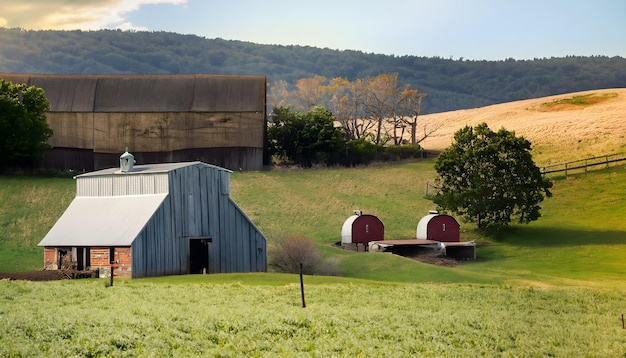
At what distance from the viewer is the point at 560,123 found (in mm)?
108125

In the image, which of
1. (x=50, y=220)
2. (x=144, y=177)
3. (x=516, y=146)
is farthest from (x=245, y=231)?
(x=516, y=146)

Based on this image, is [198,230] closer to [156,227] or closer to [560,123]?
[156,227]

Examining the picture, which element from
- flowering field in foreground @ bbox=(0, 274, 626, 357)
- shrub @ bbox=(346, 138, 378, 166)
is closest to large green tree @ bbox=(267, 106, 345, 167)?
shrub @ bbox=(346, 138, 378, 166)

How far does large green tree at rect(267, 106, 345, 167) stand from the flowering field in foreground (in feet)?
178

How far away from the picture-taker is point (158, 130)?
3401 inches

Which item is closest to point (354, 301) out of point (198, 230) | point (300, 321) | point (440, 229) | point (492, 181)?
point (300, 321)

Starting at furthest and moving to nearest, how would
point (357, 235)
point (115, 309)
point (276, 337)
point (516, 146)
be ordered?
point (516, 146) → point (357, 235) → point (115, 309) → point (276, 337)

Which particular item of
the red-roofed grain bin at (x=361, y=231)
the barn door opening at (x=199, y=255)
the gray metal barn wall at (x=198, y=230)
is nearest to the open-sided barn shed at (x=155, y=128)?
the red-roofed grain bin at (x=361, y=231)

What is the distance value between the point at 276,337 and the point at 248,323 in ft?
5.91

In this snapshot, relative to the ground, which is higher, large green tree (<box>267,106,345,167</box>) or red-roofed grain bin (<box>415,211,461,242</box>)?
large green tree (<box>267,106,345,167</box>)

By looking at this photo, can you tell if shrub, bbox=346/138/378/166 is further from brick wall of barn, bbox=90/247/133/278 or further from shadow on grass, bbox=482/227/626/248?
brick wall of barn, bbox=90/247/133/278

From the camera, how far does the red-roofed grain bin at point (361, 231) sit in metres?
63.1

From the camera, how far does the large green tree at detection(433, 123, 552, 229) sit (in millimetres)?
65938

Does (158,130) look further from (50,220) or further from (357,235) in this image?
(357,235)
